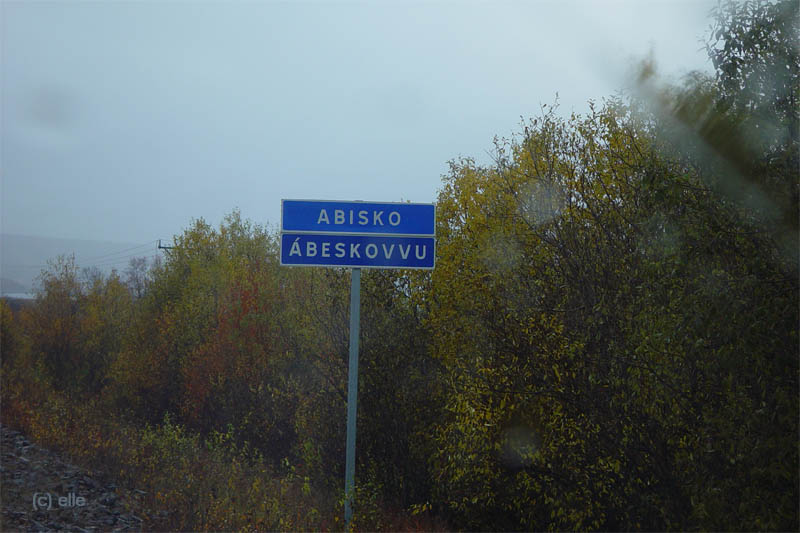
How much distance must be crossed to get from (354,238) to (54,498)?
8.65 metres

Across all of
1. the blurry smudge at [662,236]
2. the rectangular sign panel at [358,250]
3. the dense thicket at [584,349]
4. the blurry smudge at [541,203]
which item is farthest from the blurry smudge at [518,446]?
the blurry smudge at [662,236]

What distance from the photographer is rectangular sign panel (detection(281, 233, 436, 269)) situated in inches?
334

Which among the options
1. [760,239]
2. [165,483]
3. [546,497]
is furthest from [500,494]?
[165,483]

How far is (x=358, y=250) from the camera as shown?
8.52m

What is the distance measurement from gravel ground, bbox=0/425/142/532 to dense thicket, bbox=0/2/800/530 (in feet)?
2.09

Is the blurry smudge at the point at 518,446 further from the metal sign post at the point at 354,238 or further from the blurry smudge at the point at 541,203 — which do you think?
the blurry smudge at the point at 541,203

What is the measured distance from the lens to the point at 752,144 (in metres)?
5.66

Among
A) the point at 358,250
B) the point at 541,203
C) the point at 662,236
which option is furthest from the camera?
the point at 541,203

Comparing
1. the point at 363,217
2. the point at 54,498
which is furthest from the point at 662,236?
the point at 54,498

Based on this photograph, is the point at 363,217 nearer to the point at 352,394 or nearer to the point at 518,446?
the point at 352,394

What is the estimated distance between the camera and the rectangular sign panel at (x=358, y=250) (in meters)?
8.48

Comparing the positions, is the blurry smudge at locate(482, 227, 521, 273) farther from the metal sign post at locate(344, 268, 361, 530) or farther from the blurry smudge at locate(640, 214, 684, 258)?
the blurry smudge at locate(640, 214, 684, 258)

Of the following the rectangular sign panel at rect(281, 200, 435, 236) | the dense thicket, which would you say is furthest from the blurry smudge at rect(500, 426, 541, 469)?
the rectangular sign panel at rect(281, 200, 435, 236)

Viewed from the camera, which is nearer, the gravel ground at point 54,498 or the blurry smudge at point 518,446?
the blurry smudge at point 518,446
